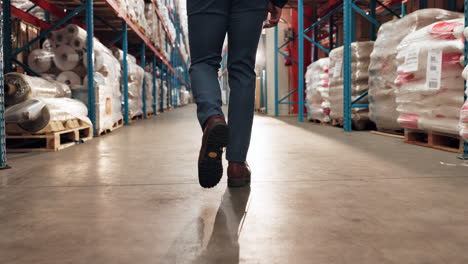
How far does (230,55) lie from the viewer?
1943 mm

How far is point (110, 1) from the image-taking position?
210 inches

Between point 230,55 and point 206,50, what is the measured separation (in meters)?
0.14

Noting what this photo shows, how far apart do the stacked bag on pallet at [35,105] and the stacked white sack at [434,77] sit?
128 inches

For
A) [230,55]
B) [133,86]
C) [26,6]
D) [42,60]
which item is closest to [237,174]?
[230,55]

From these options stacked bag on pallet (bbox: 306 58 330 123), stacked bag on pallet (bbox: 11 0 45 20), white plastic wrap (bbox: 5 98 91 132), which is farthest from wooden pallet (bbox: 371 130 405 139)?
stacked bag on pallet (bbox: 11 0 45 20)

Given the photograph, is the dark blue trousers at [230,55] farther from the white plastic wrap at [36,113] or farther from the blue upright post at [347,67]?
the blue upright post at [347,67]

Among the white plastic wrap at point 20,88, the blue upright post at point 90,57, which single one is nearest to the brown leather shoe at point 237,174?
the white plastic wrap at point 20,88

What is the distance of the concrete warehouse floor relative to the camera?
3.74ft

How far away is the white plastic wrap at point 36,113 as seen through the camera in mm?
3382

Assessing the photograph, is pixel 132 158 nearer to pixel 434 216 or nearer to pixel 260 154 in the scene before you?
pixel 260 154

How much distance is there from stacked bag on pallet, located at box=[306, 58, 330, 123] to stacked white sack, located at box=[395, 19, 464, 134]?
108 inches

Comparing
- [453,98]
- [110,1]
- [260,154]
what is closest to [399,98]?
[453,98]

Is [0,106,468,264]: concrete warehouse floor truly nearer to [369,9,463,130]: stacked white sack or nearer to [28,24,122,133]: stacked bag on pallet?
[369,9,463,130]: stacked white sack

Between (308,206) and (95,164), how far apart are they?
1.72m
